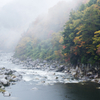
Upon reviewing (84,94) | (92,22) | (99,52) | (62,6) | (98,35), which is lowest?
(84,94)

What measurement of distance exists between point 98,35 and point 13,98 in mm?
17008

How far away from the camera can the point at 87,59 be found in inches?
1143

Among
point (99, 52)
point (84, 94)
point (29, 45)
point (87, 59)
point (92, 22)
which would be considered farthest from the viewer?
point (29, 45)

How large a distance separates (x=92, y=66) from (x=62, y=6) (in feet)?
207

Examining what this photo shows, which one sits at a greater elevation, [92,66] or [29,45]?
[29,45]

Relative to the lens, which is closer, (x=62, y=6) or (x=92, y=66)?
(x=92, y=66)

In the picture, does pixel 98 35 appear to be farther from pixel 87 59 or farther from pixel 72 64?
pixel 72 64

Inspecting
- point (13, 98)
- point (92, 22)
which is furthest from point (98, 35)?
point (13, 98)

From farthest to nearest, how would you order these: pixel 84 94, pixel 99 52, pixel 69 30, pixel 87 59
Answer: pixel 69 30
pixel 87 59
pixel 99 52
pixel 84 94

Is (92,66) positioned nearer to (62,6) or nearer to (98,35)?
(98,35)

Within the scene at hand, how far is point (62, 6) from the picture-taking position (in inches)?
3359

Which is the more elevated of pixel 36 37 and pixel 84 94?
pixel 36 37

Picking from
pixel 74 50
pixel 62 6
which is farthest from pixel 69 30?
pixel 62 6

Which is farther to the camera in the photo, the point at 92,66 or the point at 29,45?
the point at 29,45
